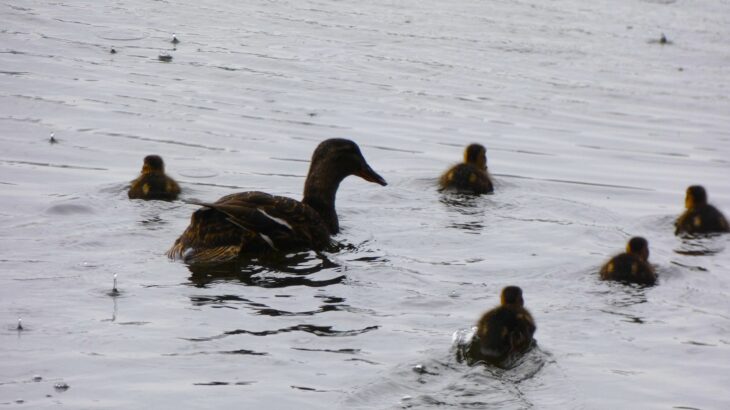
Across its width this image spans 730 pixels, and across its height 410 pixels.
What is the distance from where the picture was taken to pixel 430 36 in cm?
1830

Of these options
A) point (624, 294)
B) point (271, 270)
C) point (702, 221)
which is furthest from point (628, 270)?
point (271, 270)

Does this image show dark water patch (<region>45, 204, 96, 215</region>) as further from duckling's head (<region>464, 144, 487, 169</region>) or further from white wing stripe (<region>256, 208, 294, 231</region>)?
duckling's head (<region>464, 144, 487, 169</region>)

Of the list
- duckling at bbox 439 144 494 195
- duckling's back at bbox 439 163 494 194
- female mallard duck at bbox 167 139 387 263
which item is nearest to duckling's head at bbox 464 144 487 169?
duckling at bbox 439 144 494 195

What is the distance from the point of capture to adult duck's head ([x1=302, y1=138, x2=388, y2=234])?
31.3 feet

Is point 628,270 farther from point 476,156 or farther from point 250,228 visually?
point 476,156

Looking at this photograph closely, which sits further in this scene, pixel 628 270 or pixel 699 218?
pixel 699 218

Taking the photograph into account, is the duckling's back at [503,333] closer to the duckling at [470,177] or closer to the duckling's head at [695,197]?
the duckling's head at [695,197]

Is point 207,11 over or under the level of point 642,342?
over

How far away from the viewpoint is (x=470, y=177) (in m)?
10.7

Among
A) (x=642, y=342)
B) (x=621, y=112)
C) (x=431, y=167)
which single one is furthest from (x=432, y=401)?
(x=621, y=112)

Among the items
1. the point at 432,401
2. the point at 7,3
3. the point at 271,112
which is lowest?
the point at 432,401

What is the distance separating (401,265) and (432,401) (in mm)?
2522

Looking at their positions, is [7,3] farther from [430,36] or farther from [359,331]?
[359,331]

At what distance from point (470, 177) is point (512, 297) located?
3.72 meters
